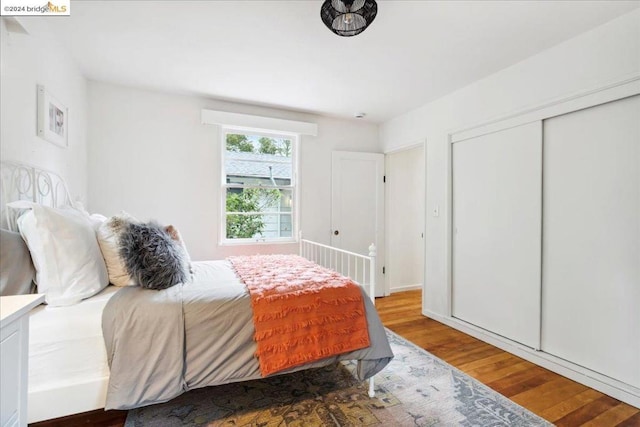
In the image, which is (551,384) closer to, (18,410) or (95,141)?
(18,410)

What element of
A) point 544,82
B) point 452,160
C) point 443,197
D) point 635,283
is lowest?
point 635,283

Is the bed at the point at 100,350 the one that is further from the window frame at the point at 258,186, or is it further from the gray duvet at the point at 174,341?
the window frame at the point at 258,186

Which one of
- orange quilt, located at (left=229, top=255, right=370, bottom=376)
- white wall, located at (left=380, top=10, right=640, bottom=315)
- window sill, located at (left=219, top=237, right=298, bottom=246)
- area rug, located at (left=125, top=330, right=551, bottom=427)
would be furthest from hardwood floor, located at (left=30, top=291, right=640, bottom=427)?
window sill, located at (left=219, top=237, right=298, bottom=246)

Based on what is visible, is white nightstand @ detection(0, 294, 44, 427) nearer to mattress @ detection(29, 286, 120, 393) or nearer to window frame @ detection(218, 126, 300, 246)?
mattress @ detection(29, 286, 120, 393)

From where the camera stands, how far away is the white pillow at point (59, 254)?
139 centimetres

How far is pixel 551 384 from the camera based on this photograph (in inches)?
79.3

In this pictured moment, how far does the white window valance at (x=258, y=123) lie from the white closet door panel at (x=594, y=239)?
7.69 feet

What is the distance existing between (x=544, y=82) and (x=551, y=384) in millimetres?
2171

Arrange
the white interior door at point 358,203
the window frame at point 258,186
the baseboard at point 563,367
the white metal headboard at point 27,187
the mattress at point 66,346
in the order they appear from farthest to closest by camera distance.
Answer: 1. the white interior door at point 358,203
2. the window frame at point 258,186
3. the baseboard at point 563,367
4. the white metal headboard at point 27,187
5. the mattress at point 66,346

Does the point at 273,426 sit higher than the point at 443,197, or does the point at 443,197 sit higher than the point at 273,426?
the point at 443,197

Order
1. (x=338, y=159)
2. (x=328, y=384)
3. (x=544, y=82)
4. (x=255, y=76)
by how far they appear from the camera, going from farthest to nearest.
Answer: (x=338, y=159)
(x=255, y=76)
(x=544, y=82)
(x=328, y=384)

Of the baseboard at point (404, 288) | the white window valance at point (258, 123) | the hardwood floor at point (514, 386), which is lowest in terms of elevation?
the hardwood floor at point (514, 386)

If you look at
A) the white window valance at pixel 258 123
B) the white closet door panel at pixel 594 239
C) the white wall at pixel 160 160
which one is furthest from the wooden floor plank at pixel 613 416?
the white window valance at pixel 258 123

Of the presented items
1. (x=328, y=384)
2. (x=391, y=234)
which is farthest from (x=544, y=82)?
(x=328, y=384)
